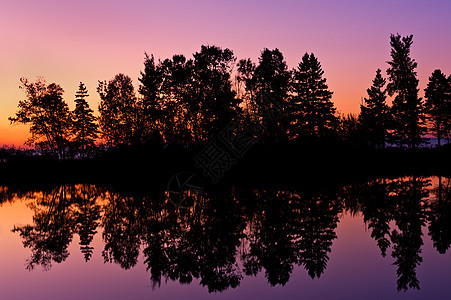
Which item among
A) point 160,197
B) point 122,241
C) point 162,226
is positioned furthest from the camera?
point 160,197

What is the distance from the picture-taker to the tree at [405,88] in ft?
183

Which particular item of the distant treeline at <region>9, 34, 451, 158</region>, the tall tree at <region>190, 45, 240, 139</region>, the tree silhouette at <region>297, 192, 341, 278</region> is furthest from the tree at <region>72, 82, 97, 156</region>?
the tree silhouette at <region>297, 192, 341, 278</region>

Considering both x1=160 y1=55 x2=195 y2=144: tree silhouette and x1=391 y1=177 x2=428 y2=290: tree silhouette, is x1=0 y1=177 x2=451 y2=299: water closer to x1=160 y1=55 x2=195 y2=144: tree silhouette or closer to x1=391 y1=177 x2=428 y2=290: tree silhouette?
x1=391 y1=177 x2=428 y2=290: tree silhouette

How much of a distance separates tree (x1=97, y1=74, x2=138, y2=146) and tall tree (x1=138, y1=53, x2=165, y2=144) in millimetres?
2422

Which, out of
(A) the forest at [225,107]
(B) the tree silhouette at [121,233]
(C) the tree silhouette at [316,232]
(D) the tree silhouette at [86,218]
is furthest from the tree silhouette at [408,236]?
(A) the forest at [225,107]

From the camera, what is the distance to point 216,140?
45.2m

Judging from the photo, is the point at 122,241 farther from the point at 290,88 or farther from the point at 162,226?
the point at 290,88

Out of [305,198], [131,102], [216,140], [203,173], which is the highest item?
[131,102]

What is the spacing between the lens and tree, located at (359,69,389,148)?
204 feet

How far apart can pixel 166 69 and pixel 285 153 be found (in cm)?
2588

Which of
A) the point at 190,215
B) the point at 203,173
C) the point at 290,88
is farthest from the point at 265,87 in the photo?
the point at 190,215

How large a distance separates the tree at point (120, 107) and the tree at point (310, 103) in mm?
28702

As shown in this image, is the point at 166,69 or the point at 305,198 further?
the point at 166,69

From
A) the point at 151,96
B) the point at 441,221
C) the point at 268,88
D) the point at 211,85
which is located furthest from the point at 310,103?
the point at 441,221
